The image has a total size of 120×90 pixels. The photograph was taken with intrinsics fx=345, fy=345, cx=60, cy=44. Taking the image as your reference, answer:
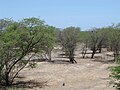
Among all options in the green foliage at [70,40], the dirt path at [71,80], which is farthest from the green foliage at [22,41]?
the green foliage at [70,40]

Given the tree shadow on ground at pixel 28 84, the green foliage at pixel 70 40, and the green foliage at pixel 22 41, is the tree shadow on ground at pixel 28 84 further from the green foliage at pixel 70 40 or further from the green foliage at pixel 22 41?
the green foliage at pixel 70 40

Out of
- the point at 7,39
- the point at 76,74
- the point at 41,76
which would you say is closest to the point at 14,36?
the point at 7,39

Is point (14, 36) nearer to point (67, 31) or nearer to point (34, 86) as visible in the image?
point (34, 86)

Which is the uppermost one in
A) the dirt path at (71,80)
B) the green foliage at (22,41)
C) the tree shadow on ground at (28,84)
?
the green foliage at (22,41)

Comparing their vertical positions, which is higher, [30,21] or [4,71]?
[30,21]

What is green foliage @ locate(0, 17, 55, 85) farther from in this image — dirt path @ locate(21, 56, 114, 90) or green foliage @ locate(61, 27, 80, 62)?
green foliage @ locate(61, 27, 80, 62)

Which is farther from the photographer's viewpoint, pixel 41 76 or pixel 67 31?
pixel 67 31

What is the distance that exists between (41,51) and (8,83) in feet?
10.7

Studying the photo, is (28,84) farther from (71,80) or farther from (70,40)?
(70,40)

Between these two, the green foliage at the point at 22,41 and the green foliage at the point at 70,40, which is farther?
the green foliage at the point at 70,40

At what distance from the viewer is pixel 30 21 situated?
79.0 ft

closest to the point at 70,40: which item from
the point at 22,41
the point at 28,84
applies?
the point at 28,84

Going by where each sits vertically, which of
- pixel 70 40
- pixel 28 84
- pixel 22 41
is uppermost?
pixel 70 40

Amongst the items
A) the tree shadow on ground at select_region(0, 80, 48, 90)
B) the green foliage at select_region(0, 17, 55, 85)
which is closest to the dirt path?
the tree shadow on ground at select_region(0, 80, 48, 90)
